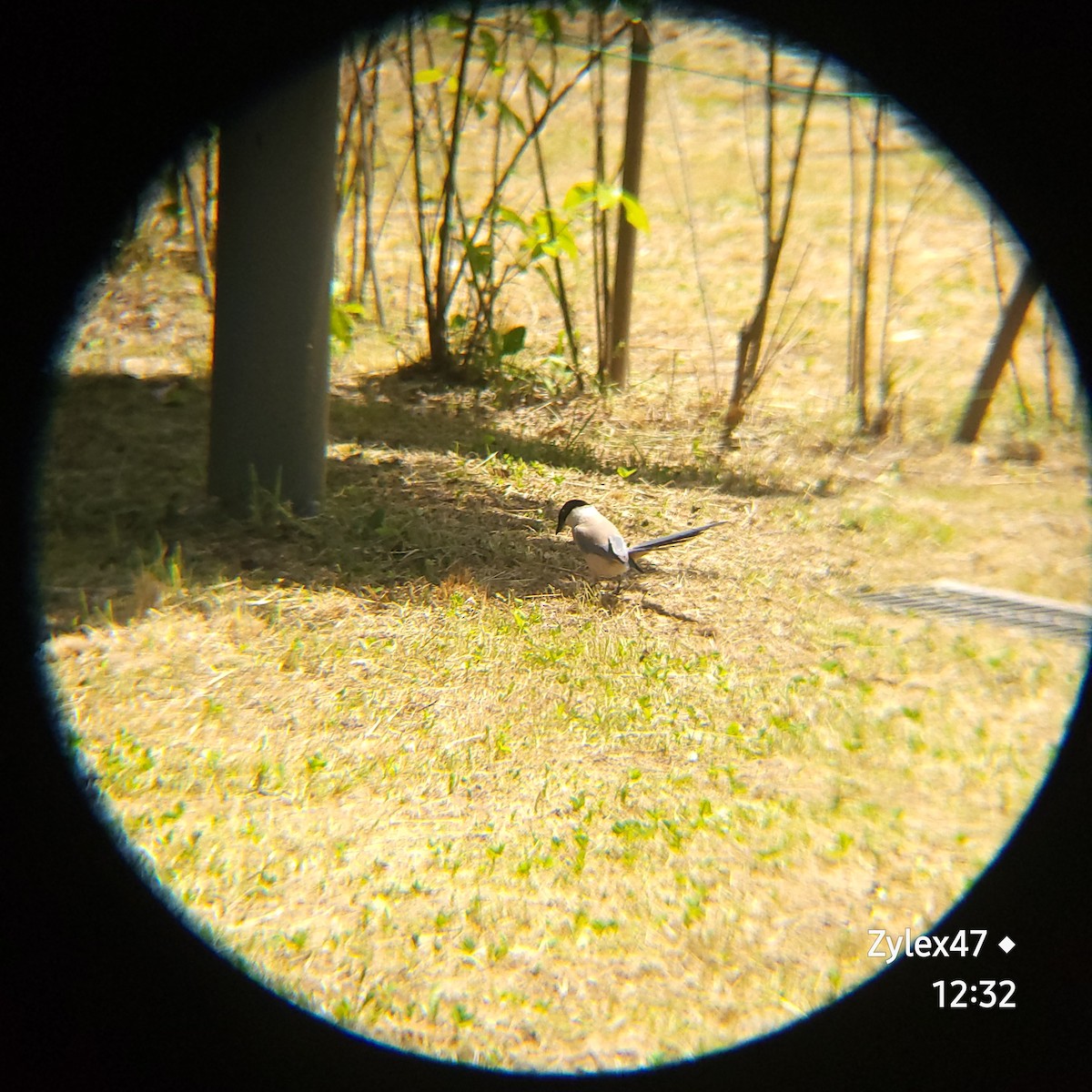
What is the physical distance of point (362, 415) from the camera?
6246 millimetres

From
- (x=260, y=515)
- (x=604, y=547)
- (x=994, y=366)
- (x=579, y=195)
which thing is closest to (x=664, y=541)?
(x=604, y=547)

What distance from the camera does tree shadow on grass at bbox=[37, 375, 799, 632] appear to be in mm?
4262

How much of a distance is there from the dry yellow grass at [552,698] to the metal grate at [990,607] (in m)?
0.12

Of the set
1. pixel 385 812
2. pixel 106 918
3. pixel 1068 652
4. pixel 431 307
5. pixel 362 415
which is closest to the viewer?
pixel 106 918

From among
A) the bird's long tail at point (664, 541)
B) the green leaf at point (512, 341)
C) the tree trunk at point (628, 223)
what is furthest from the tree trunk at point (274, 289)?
the tree trunk at point (628, 223)

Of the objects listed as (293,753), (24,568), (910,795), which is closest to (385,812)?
(293,753)

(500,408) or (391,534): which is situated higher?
(500,408)

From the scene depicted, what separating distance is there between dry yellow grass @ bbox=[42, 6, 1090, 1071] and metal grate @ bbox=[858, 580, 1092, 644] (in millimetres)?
120

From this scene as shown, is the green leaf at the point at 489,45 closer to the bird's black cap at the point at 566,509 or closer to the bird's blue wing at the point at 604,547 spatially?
the bird's black cap at the point at 566,509

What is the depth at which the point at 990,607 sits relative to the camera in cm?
433

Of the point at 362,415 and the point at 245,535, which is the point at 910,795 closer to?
the point at 245,535

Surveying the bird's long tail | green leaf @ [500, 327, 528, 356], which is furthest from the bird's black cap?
green leaf @ [500, 327, 528, 356]

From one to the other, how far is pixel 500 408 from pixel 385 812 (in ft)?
12.5

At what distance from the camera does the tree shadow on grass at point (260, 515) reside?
4.26 metres
